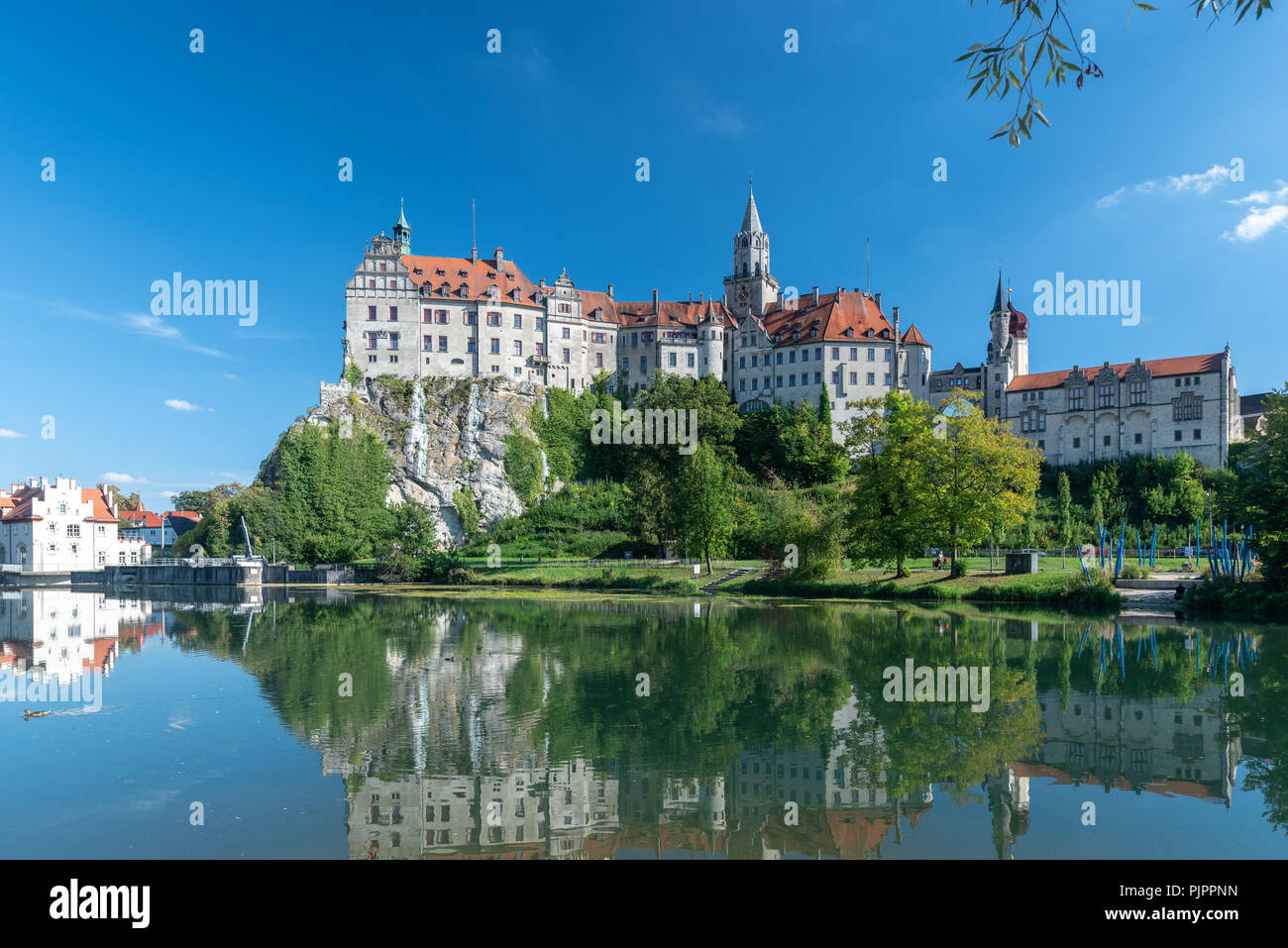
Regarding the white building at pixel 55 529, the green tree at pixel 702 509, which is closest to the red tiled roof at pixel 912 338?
the green tree at pixel 702 509

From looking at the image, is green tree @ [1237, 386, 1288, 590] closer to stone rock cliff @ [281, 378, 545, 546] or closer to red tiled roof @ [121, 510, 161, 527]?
stone rock cliff @ [281, 378, 545, 546]

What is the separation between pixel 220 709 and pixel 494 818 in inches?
380

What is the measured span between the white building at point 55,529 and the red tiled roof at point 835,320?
80786mm

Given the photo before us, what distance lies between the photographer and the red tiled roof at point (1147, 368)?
73500mm

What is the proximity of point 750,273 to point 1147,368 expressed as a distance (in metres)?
43.4

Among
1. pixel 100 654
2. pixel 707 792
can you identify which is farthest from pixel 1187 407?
pixel 100 654

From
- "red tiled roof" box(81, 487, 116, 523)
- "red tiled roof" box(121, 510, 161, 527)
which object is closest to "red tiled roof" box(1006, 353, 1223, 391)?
"red tiled roof" box(81, 487, 116, 523)

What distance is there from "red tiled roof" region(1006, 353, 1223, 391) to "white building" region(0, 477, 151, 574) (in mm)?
105074

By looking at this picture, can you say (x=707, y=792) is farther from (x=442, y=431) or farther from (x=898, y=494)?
(x=442, y=431)

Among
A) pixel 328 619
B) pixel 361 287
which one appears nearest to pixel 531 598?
pixel 328 619

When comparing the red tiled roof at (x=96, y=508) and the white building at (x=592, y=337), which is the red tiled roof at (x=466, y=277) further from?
the red tiled roof at (x=96, y=508)

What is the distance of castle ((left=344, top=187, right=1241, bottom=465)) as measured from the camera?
3009 inches

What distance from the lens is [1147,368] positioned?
251ft
